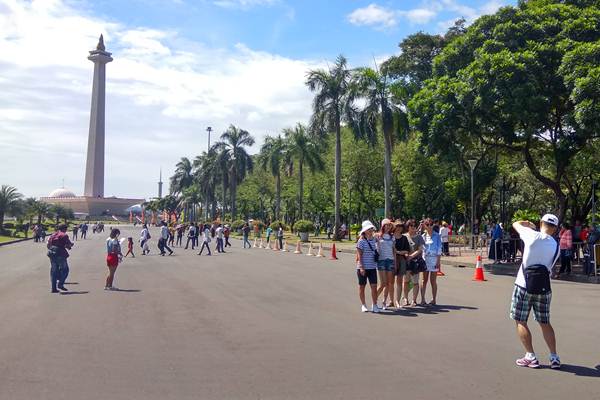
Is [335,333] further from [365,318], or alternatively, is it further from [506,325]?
[506,325]

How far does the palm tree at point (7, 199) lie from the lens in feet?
195

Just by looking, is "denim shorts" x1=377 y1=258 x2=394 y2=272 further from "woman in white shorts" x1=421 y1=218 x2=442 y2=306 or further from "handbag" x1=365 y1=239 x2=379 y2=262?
"woman in white shorts" x1=421 y1=218 x2=442 y2=306

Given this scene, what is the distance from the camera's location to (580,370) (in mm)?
6715

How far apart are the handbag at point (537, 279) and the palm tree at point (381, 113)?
3360 centimetres

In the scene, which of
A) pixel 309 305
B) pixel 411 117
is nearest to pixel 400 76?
pixel 411 117

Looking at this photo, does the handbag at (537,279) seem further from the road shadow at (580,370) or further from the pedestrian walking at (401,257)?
the pedestrian walking at (401,257)

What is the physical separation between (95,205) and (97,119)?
30.8 m

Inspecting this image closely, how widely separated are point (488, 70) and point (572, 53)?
263 cm

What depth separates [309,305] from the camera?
11.9 meters

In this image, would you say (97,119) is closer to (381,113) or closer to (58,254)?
(381,113)

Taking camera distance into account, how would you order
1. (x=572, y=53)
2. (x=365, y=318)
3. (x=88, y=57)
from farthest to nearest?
(x=88, y=57) < (x=572, y=53) < (x=365, y=318)

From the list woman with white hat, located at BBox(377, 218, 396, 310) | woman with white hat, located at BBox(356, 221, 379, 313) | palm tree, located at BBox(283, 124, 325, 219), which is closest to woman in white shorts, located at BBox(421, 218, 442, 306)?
woman with white hat, located at BBox(377, 218, 396, 310)

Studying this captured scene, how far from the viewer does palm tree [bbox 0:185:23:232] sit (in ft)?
195

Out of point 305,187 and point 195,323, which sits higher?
point 305,187
